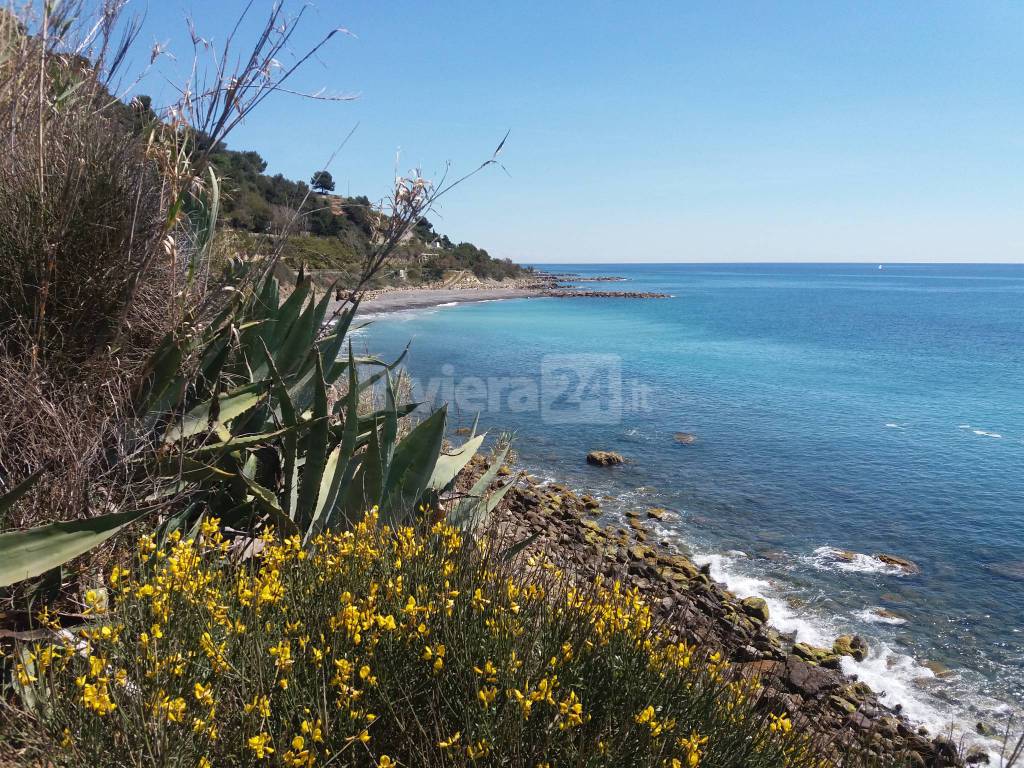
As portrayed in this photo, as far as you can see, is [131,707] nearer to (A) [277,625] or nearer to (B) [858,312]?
(A) [277,625]

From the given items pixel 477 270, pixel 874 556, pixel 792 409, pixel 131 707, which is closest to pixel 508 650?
pixel 131 707

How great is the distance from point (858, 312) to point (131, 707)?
239 feet

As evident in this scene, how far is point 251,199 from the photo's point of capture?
36.5 meters

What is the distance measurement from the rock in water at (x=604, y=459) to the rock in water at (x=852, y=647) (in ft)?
21.5

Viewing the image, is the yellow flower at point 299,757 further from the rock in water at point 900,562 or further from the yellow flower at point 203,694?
the rock in water at point 900,562

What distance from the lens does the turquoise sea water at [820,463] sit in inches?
315

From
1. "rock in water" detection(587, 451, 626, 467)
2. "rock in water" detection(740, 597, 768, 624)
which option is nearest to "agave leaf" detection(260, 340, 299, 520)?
"rock in water" detection(740, 597, 768, 624)

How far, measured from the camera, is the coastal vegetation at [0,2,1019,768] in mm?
1914

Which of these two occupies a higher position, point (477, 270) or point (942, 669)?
point (477, 270)

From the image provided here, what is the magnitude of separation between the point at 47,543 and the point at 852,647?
301 inches

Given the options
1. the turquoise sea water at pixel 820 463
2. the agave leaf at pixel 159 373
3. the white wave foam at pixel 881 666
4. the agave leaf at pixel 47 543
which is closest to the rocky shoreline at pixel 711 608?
the white wave foam at pixel 881 666

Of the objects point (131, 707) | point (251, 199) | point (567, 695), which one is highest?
point (251, 199)

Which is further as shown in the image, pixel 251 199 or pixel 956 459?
pixel 251 199

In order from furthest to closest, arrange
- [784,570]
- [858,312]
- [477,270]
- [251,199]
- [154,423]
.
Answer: [477,270], [858,312], [251,199], [784,570], [154,423]
